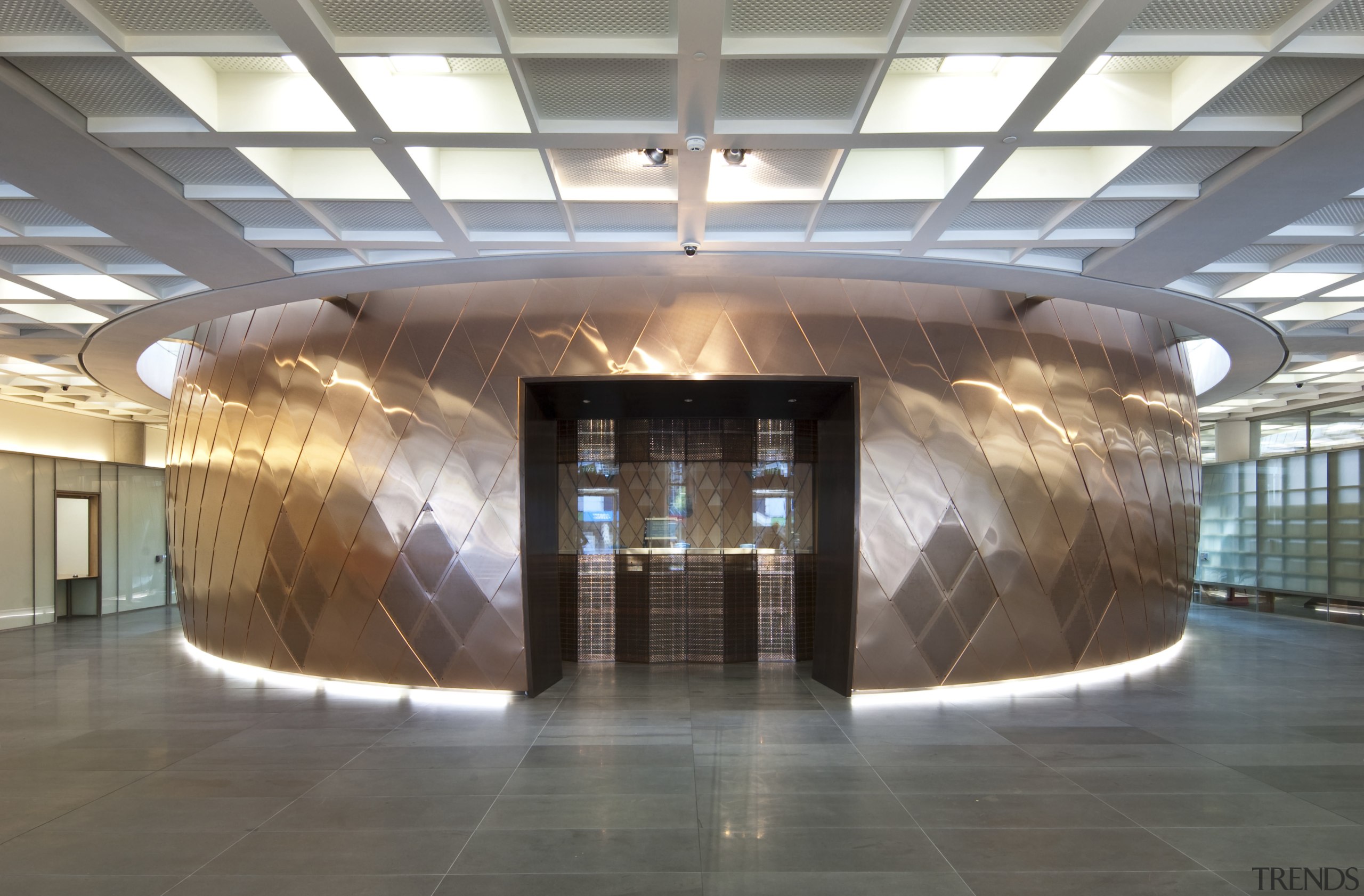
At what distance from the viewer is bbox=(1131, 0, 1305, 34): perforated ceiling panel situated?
514 centimetres

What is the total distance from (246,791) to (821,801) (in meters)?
5.09

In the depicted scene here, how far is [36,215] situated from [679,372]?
23.6 ft

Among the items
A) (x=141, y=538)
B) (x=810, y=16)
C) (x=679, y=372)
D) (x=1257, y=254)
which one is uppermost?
(x=810, y=16)

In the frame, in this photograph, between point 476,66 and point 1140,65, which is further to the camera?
point 476,66

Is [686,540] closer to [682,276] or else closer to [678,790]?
[682,276]

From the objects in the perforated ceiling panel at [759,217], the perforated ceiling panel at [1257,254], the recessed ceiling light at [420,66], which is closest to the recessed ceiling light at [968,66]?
the perforated ceiling panel at [759,217]

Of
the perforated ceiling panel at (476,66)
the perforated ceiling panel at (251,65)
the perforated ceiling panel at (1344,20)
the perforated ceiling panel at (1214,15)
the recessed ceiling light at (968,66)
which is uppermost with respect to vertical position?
the recessed ceiling light at (968,66)

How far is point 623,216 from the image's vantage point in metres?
8.47

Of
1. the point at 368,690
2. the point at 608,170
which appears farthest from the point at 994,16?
the point at 368,690

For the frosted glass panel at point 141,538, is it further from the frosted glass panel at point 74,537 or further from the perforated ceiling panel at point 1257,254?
the perforated ceiling panel at point 1257,254

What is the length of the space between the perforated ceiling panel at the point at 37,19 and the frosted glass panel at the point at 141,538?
20141 millimetres

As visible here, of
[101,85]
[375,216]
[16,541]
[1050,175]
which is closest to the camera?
[101,85]

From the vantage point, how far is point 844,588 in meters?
11.4

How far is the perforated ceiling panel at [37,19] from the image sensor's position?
195 inches
